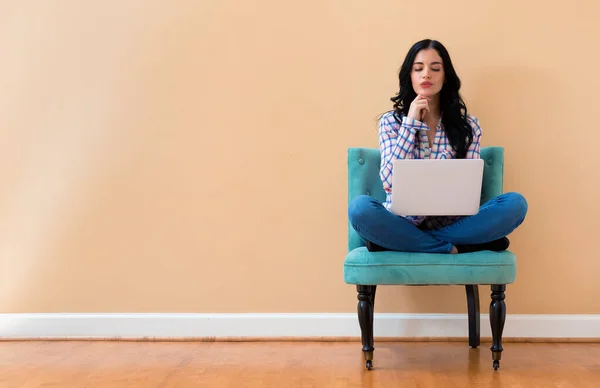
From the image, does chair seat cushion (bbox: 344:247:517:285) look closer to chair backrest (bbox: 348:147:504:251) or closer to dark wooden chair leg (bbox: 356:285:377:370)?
dark wooden chair leg (bbox: 356:285:377:370)

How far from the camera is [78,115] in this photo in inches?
107

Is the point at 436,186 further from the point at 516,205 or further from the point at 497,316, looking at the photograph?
the point at 497,316

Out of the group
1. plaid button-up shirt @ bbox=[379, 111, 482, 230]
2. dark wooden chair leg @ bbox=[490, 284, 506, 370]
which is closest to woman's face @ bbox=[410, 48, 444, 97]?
plaid button-up shirt @ bbox=[379, 111, 482, 230]

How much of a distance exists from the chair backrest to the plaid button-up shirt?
9 cm

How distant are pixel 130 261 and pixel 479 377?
140cm

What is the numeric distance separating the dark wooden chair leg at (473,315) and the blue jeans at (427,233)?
36cm

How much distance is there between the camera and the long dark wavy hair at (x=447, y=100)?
2.38m

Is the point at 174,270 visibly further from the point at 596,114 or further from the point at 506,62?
the point at 596,114

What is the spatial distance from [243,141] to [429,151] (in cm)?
74

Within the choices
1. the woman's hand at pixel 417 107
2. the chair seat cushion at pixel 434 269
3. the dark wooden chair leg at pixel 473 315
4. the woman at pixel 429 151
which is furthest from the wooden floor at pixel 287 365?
the woman's hand at pixel 417 107

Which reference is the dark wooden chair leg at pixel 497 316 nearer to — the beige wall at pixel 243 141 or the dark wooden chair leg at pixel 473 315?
the dark wooden chair leg at pixel 473 315

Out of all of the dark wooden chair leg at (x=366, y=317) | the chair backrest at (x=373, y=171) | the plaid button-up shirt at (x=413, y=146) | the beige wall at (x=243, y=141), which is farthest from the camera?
the beige wall at (x=243, y=141)

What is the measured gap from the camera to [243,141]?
2.69 metres

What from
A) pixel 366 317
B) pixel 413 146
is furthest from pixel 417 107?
pixel 366 317
